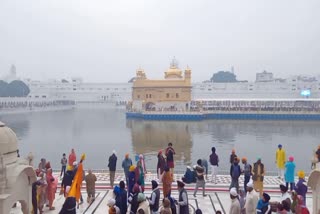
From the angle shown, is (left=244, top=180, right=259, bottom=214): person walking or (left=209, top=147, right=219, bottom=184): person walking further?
(left=209, top=147, right=219, bottom=184): person walking

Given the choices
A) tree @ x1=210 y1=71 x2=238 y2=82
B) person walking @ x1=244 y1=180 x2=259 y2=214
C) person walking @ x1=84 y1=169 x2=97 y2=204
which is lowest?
person walking @ x1=84 y1=169 x2=97 y2=204

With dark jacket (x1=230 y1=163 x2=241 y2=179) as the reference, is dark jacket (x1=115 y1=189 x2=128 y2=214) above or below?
below

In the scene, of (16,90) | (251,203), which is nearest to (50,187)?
(251,203)

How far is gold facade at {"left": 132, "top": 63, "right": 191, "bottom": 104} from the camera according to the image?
50344 millimetres

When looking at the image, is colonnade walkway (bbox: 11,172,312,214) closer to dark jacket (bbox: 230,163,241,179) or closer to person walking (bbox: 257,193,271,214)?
dark jacket (bbox: 230,163,241,179)

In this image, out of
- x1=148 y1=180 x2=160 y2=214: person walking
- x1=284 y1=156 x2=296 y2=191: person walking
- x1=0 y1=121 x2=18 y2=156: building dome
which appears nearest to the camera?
x1=0 y1=121 x2=18 y2=156: building dome

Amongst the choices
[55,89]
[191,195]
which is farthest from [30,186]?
[55,89]

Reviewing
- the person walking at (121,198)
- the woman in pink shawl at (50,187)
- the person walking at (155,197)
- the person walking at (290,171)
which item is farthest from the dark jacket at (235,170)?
the woman in pink shawl at (50,187)

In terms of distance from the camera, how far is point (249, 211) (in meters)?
6.09

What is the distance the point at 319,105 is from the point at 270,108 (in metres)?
9.19

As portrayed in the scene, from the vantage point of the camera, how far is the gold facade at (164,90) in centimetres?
5034

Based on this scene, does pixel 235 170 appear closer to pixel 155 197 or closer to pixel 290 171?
pixel 290 171

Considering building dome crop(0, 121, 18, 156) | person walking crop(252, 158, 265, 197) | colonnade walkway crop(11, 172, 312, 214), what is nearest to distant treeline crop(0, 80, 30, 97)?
colonnade walkway crop(11, 172, 312, 214)

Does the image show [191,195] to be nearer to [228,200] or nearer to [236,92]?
[228,200]
